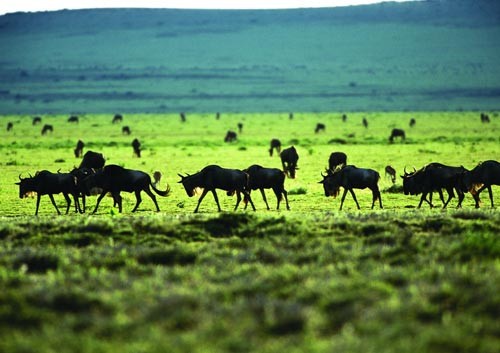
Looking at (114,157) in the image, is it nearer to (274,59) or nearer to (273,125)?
(273,125)

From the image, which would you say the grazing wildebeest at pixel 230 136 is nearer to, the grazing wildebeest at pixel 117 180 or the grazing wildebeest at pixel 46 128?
the grazing wildebeest at pixel 46 128

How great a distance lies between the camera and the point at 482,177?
19.8 meters

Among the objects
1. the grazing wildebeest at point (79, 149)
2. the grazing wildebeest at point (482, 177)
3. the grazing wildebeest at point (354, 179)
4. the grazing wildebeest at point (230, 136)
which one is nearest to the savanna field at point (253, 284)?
the grazing wildebeest at point (482, 177)

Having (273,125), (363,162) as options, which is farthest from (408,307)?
(273,125)

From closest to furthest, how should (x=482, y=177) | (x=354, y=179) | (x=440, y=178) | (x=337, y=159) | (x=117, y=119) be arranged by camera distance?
(x=482, y=177)
(x=440, y=178)
(x=354, y=179)
(x=337, y=159)
(x=117, y=119)

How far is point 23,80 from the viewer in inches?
6388

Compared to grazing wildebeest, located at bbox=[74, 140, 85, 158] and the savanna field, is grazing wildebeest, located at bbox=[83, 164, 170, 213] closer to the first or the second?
the savanna field

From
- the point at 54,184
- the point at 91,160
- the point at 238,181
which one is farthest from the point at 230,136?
the point at 238,181

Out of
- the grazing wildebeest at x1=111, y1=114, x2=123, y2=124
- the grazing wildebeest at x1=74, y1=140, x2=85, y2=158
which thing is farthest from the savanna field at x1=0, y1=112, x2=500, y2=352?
the grazing wildebeest at x1=111, y1=114, x2=123, y2=124

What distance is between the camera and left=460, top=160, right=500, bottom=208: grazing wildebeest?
1964 centimetres

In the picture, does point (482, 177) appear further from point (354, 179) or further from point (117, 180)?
point (117, 180)

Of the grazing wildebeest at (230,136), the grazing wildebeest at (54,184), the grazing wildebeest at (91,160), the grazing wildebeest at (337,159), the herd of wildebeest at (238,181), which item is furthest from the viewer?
the grazing wildebeest at (230,136)

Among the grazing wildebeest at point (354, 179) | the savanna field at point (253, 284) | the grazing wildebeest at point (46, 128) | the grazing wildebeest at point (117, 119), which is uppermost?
the grazing wildebeest at point (117, 119)

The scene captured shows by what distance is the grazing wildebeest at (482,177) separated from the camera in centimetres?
1964
